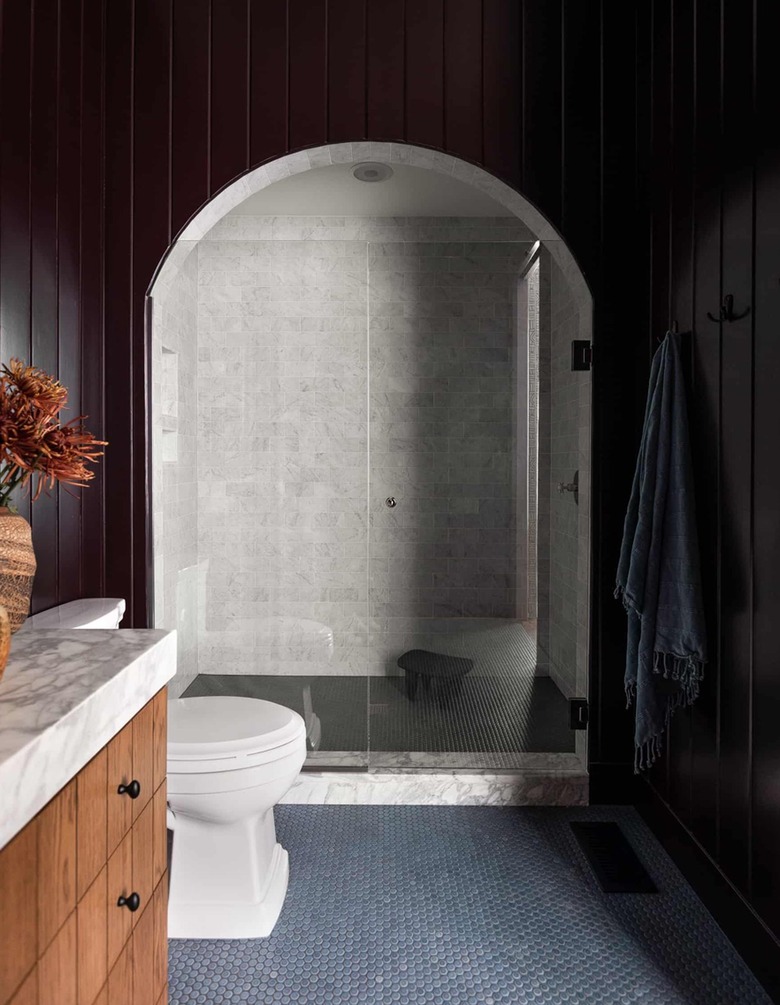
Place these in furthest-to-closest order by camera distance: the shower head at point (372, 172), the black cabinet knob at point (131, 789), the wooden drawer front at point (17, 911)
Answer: the shower head at point (372, 172) → the black cabinet knob at point (131, 789) → the wooden drawer front at point (17, 911)

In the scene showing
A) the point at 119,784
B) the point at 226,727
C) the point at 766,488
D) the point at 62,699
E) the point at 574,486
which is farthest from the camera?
the point at 574,486

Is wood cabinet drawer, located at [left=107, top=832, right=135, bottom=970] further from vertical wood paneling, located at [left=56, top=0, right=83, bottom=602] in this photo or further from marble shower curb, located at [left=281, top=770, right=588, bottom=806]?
marble shower curb, located at [left=281, top=770, right=588, bottom=806]

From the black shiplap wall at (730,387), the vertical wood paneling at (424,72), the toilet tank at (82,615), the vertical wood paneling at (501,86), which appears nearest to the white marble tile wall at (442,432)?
the vertical wood paneling at (501,86)

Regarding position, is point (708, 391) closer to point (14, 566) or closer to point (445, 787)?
point (445, 787)

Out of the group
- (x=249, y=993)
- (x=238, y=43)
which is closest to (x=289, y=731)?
(x=249, y=993)

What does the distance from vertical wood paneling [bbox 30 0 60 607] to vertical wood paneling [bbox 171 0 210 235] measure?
461 mm

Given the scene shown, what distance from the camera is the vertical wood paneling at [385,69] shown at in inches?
91.2

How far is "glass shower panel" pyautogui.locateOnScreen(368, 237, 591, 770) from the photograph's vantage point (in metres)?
2.44

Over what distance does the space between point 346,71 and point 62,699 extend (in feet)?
7.34

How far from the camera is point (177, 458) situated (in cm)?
249

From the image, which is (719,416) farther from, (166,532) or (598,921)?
(166,532)

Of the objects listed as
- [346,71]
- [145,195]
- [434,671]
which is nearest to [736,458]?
[434,671]

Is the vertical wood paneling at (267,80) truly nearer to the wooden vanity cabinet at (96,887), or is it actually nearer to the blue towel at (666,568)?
the blue towel at (666,568)

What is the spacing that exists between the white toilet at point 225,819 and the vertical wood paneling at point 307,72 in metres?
1.85
